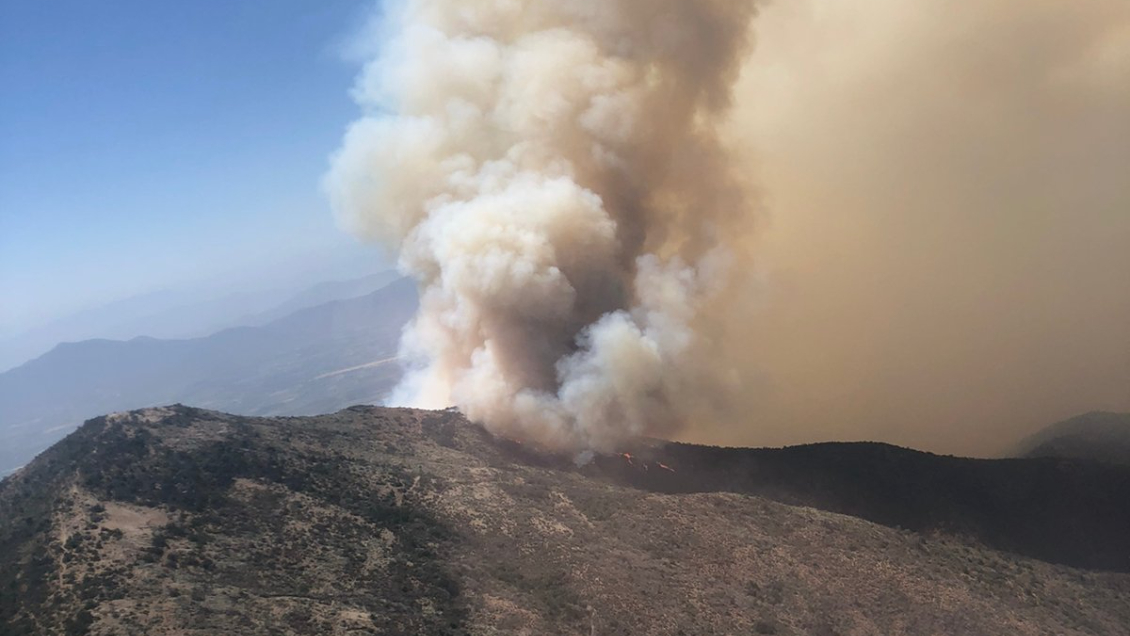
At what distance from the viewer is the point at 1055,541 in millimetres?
42188

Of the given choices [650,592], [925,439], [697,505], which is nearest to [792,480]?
[697,505]

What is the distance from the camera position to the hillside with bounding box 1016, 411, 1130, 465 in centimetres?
4900

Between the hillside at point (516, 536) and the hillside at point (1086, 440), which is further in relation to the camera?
the hillside at point (1086, 440)

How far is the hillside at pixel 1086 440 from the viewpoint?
161ft

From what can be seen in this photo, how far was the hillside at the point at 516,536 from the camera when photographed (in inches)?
1053

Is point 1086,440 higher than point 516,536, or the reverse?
point 1086,440

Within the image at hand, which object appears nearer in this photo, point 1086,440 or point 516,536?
point 516,536

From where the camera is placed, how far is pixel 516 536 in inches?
1380

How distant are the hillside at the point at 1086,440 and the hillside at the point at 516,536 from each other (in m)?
2.91

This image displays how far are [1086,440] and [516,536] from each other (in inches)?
1768

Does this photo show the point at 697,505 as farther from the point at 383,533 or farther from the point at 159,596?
the point at 159,596

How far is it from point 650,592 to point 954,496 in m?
24.7

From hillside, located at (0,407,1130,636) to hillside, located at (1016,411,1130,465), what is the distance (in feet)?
Result: 9.54

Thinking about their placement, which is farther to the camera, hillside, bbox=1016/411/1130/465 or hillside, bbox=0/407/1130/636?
hillside, bbox=1016/411/1130/465
